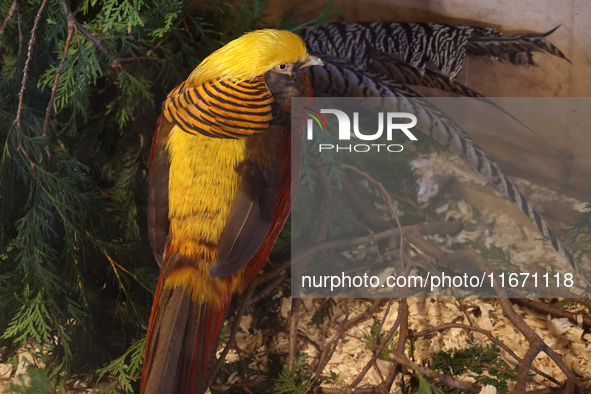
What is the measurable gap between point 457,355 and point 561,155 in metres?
0.46

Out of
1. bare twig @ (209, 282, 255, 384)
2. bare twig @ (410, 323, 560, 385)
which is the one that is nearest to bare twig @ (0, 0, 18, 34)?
bare twig @ (209, 282, 255, 384)

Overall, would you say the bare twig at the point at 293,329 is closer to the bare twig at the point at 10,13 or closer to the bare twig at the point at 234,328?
the bare twig at the point at 234,328

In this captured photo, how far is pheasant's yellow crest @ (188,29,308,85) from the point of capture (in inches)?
27.7

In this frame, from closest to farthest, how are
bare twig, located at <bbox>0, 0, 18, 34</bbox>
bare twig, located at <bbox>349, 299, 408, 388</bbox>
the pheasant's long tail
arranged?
the pheasant's long tail
bare twig, located at <bbox>349, 299, 408, 388</bbox>
bare twig, located at <bbox>0, 0, 18, 34</bbox>

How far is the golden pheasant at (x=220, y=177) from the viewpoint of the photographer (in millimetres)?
701

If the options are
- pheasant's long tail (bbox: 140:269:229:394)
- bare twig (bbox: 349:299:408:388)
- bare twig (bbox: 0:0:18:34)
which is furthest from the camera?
bare twig (bbox: 0:0:18:34)

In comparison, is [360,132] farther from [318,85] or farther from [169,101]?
[169,101]

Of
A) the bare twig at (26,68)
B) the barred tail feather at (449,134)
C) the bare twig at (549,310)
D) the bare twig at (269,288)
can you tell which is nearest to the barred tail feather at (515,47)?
the barred tail feather at (449,134)

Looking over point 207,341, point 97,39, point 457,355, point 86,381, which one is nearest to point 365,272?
point 457,355

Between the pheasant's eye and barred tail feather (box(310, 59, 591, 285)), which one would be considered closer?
the pheasant's eye

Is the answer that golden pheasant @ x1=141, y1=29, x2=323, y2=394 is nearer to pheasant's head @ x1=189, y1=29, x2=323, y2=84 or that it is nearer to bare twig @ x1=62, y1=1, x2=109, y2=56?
pheasant's head @ x1=189, y1=29, x2=323, y2=84

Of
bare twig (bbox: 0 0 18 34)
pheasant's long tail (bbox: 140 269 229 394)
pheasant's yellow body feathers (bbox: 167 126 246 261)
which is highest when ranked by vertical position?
bare twig (bbox: 0 0 18 34)

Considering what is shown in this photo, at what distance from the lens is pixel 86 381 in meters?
0.85

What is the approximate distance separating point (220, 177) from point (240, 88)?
164mm
